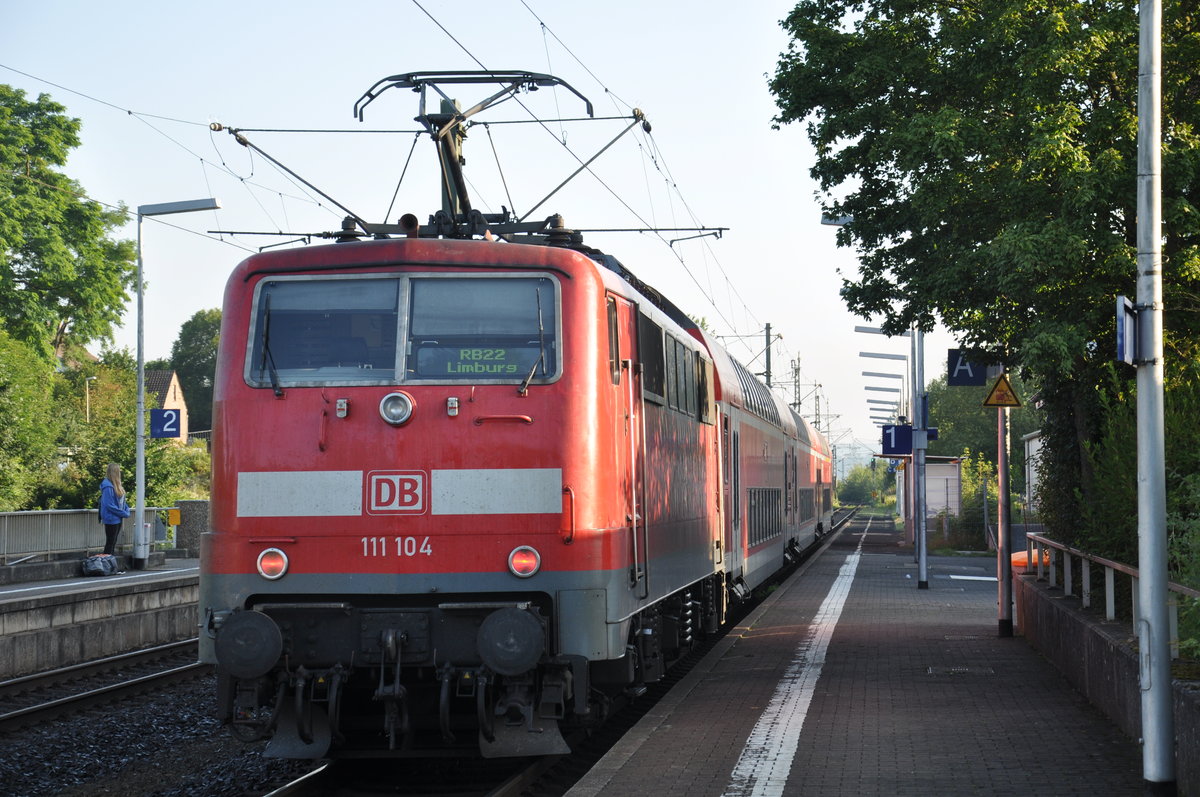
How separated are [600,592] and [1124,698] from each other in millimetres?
4030

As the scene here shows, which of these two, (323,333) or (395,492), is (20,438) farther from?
(395,492)

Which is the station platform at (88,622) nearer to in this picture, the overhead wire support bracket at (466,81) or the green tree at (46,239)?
the overhead wire support bracket at (466,81)

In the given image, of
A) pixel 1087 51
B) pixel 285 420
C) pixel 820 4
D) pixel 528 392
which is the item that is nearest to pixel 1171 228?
pixel 1087 51

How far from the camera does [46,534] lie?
27.8 m

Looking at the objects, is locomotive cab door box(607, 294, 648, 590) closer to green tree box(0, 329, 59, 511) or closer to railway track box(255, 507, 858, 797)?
railway track box(255, 507, 858, 797)

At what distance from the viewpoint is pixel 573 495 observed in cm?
→ 862

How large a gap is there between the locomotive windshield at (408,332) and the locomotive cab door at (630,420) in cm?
63

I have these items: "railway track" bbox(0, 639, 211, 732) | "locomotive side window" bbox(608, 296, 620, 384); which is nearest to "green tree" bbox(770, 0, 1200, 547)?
"locomotive side window" bbox(608, 296, 620, 384)

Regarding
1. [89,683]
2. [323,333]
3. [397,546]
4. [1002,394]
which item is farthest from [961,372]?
[397,546]

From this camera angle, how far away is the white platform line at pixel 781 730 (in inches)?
337

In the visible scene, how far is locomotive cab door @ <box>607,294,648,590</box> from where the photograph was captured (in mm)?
9367

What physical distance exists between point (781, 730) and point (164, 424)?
22497 mm

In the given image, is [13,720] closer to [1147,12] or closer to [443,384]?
[443,384]

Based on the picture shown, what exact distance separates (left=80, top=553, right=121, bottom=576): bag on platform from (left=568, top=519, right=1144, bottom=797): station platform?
1303 centimetres
